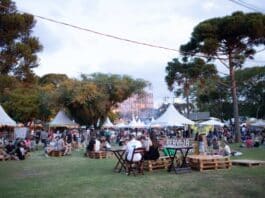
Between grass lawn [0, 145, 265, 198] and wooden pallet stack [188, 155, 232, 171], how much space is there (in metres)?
0.43

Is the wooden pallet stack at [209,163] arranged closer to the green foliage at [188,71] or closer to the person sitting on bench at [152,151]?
the person sitting on bench at [152,151]

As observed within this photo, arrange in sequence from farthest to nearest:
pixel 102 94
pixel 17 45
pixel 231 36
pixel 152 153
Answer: pixel 102 94
pixel 231 36
pixel 17 45
pixel 152 153

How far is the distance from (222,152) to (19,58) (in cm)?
1118

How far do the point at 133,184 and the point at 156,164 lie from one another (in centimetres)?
299

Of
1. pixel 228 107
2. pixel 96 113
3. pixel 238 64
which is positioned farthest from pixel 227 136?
pixel 228 107

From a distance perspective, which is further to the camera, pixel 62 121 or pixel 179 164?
pixel 62 121

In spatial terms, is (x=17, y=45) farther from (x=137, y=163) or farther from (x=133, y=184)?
(x=133, y=184)

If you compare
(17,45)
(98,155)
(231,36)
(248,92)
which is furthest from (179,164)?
(248,92)

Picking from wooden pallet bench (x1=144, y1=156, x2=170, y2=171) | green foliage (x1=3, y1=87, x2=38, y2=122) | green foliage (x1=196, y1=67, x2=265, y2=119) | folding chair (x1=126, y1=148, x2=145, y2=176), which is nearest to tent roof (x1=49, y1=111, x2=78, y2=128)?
green foliage (x1=196, y1=67, x2=265, y2=119)

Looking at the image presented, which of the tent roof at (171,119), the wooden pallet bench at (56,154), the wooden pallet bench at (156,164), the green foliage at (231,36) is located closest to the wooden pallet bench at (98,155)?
the wooden pallet bench at (56,154)

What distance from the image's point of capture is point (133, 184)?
991 cm

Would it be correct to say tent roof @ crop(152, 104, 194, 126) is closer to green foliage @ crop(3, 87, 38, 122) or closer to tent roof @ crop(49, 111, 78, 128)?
tent roof @ crop(49, 111, 78, 128)

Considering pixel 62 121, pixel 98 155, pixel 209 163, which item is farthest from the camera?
pixel 62 121

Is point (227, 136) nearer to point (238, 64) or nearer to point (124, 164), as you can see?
point (238, 64)
